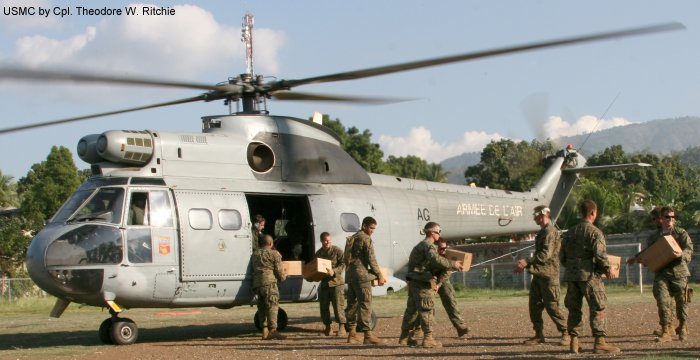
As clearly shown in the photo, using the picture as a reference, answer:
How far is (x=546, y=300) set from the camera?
12391mm

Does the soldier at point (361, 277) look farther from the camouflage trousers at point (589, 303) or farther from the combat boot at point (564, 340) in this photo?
the camouflage trousers at point (589, 303)

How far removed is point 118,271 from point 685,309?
846cm

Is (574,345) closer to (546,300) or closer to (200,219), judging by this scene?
(546,300)

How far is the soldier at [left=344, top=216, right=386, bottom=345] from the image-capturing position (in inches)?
528

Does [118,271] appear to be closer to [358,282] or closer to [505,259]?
[358,282]

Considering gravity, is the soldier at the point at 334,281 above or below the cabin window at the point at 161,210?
below

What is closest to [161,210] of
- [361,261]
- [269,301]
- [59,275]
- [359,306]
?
[59,275]

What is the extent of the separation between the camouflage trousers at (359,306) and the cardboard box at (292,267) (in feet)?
5.09

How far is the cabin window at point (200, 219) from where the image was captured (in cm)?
1438

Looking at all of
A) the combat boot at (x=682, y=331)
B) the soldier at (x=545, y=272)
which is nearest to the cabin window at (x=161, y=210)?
the soldier at (x=545, y=272)

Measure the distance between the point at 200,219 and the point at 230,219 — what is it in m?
0.56

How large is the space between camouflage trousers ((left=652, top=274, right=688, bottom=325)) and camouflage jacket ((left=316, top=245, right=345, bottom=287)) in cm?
504

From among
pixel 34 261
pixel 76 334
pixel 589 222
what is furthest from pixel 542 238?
pixel 76 334

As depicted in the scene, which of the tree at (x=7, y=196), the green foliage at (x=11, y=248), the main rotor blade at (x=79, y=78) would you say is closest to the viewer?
the main rotor blade at (x=79, y=78)
